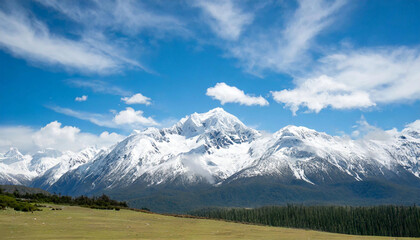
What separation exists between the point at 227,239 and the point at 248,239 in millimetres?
3337

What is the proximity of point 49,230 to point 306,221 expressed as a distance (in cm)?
16674

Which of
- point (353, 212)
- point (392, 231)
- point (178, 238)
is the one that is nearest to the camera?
point (178, 238)

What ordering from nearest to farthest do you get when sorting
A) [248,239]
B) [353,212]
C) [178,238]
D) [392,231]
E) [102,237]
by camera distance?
1. [102,237]
2. [178,238]
3. [248,239]
4. [392,231]
5. [353,212]

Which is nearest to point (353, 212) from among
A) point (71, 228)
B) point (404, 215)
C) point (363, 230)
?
point (363, 230)

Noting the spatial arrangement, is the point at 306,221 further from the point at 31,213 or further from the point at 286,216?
the point at 31,213

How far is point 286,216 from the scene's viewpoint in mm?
197500

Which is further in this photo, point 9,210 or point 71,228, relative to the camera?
point 9,210

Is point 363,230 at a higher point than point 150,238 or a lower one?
lower

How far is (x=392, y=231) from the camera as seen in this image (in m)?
168

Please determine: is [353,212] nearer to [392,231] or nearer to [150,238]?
[392,231]

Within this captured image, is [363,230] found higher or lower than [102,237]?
lower

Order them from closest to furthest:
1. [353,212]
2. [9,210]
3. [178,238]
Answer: [178,238], [9,210], [353,212]

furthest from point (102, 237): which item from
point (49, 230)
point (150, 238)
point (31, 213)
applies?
point (31, 213)

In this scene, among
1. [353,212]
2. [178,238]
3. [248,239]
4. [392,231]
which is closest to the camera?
[178,238]
